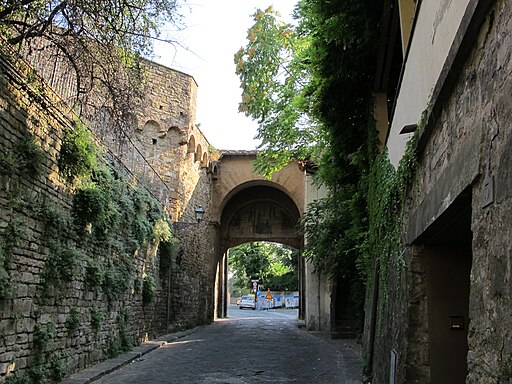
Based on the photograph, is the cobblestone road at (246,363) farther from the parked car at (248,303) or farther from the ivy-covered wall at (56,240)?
the parked car at (248,303)

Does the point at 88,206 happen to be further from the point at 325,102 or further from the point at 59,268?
the point at 325,102

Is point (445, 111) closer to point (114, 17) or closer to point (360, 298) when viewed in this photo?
point (114, 17)

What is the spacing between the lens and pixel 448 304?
184 inches

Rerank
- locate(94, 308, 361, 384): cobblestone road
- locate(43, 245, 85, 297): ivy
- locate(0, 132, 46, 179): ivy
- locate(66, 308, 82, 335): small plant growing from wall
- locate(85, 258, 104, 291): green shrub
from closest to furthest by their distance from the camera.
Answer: locate(0, 132, 46, 179): ivy, locate(43, 245, 85, 297): ivy, locate(66, 308, 82, 335): small plant growing from wall, locate(94, 308, 361, 384): cobblestone road, locate(85, 258, 104, 291): green shrub

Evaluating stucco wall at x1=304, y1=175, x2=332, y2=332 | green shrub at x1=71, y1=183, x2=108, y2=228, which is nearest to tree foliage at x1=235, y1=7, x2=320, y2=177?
stucco wall at x1=304, y1=175, x2=332, y2=332

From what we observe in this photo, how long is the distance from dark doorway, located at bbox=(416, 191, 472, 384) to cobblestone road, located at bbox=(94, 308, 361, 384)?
3.35 meters

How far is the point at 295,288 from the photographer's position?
4728 cm

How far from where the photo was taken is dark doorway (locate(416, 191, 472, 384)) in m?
4.55

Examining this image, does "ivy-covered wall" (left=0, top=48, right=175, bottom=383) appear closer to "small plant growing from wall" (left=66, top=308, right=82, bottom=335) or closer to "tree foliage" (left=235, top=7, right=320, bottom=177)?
"small plant growing from wall" (left=66, top=308, right=82, bottom=335)

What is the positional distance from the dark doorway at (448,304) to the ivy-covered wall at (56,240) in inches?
177

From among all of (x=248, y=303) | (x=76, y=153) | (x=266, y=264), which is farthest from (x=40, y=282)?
(x=266, y=264)

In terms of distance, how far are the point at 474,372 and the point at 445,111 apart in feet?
5.65

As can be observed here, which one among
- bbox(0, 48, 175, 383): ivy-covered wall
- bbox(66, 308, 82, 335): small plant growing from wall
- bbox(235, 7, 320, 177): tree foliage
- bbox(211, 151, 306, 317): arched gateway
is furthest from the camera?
bbox(211, 151, 306, 317): arched gateway

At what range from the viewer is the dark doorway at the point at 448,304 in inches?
179
